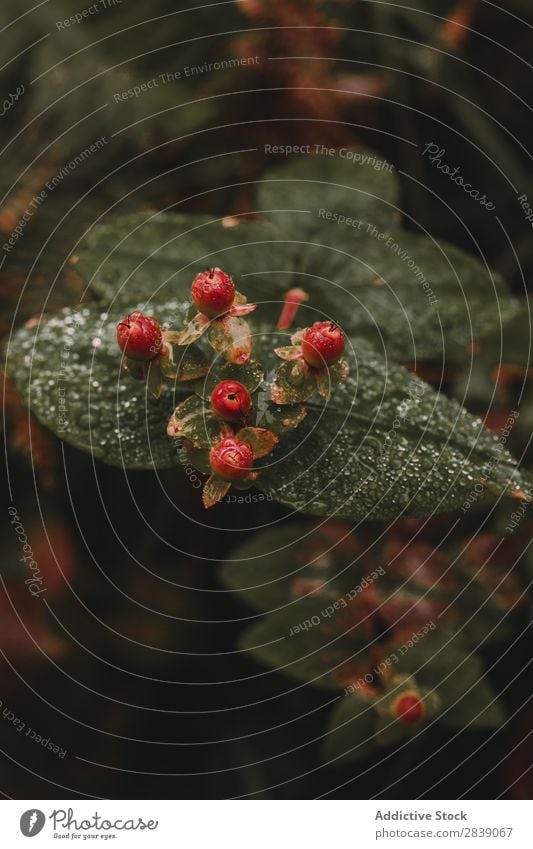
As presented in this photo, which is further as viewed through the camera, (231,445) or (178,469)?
(178,469)

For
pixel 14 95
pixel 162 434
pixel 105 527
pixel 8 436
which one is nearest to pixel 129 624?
pixel 105 527

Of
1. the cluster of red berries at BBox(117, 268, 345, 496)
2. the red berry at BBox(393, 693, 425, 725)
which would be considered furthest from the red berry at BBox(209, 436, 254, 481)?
the red berry at BBox(393, 693, 425, 725)

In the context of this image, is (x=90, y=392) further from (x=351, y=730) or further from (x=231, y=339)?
(x=351, y=730)

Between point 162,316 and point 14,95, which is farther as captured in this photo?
point 14,95

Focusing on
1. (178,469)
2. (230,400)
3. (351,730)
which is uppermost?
(178,469)

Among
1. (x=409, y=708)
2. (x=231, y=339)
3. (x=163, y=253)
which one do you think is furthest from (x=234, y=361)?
(x=409, y=708)

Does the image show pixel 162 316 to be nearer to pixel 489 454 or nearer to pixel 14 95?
pixel 489 454

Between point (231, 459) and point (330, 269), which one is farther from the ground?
point (330, 269)
